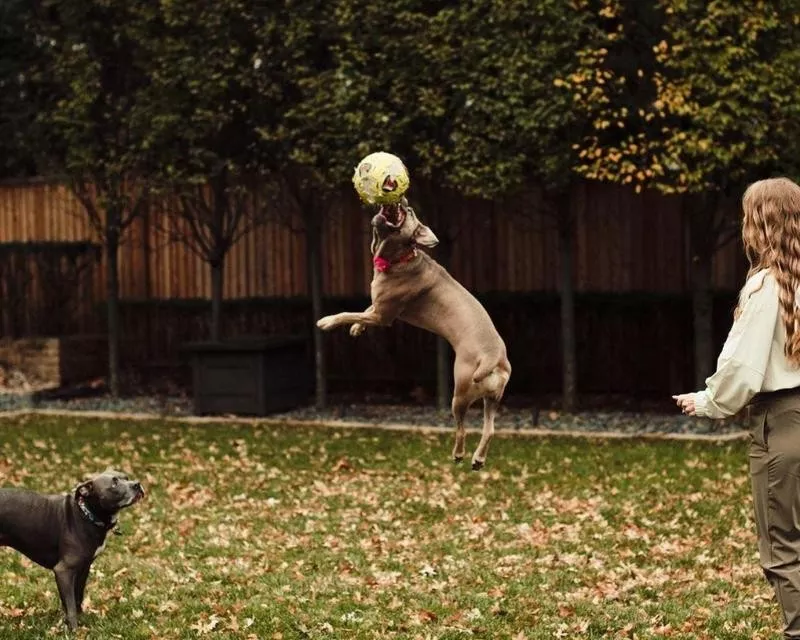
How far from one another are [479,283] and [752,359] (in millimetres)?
12058

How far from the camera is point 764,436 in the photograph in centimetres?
488

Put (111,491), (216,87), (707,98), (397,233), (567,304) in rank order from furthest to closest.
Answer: (216,87) < (567,304) < (707,98) < (111,491) < (397,233)

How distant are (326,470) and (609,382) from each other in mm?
5268

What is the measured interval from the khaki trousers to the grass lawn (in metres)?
1.55

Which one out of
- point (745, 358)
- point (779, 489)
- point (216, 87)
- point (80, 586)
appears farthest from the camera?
point (216, 87)

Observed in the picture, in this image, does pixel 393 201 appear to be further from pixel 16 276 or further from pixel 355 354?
pixel 16 276

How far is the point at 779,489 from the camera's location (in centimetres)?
490

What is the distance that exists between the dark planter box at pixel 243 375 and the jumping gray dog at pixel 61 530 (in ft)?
28.5

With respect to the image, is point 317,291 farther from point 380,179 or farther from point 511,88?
point 380,179

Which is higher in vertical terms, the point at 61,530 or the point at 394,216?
the point at 394,216

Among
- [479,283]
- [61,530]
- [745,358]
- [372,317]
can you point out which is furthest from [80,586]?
[479,283]

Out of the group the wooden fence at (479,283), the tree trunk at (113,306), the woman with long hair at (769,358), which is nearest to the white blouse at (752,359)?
the woman with long hair at (769,358)

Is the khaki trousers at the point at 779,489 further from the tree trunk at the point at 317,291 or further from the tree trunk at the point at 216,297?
the tree trunk at the point at 216,297

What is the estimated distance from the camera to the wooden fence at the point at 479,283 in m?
15.5
